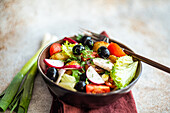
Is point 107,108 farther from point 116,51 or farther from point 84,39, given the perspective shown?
point 84,39

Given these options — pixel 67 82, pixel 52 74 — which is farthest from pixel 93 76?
pixel 52 74

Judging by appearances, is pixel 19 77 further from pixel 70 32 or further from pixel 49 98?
pixel 70 32

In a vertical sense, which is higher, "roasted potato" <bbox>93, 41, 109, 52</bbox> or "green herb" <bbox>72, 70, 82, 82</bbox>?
"roasted potato" <bbox>93, 41, 109, 52</bbox>

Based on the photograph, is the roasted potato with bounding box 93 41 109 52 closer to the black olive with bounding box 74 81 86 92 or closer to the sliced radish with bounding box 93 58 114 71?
the sliced radish with bounding box 93 58 114 71

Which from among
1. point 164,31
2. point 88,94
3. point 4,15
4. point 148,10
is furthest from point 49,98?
point 148,10

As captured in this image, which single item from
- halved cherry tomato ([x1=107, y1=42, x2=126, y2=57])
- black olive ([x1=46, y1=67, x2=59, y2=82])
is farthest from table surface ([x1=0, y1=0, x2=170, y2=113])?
halved cherry tomato ([x1=107, y1=42, x2=126, y2=57])
